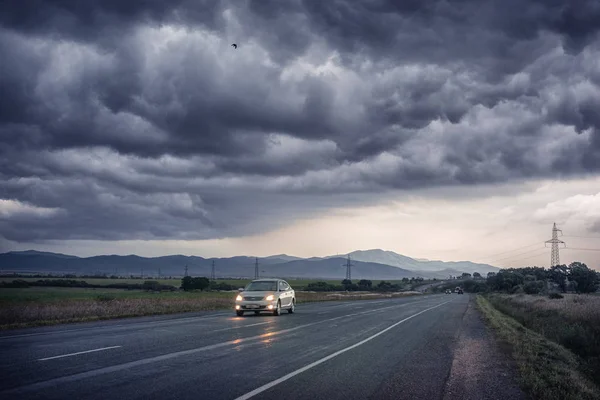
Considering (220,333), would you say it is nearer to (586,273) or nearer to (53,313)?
(53,313)

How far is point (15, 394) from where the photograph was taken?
7.84 meters

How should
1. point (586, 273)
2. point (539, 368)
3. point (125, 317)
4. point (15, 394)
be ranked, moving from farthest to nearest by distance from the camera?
1. point (586, 273)
2. point (125, 317)
3. point (539, 368)
4. point (15, 394)

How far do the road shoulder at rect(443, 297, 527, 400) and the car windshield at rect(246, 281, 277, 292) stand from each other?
46.4 ft

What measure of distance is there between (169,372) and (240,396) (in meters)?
2.58

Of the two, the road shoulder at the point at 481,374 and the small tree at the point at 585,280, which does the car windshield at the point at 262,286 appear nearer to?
the road shoulder at the point at 481,374

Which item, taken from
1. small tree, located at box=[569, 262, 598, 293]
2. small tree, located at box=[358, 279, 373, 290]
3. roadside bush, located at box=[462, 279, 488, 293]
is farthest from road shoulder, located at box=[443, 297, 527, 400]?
roadside bush, located at box=[462, 279, 488, 293]

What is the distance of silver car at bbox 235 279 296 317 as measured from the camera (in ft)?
91.5

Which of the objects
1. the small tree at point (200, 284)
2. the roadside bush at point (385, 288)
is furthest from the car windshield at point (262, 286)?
the roadside bush at point (385, 288)

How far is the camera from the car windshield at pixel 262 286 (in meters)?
28.9

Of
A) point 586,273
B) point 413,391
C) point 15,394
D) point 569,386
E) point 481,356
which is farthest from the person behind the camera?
point 586,273

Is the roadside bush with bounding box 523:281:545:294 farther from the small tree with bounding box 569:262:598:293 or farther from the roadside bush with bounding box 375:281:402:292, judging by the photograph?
the roadside bush with bounding box 375:281:402:292

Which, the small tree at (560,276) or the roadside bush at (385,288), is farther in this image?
the roadside bush at (385,288)

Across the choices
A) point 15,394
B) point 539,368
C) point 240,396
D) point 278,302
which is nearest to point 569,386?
point 539,368

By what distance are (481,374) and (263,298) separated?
1834 cm
